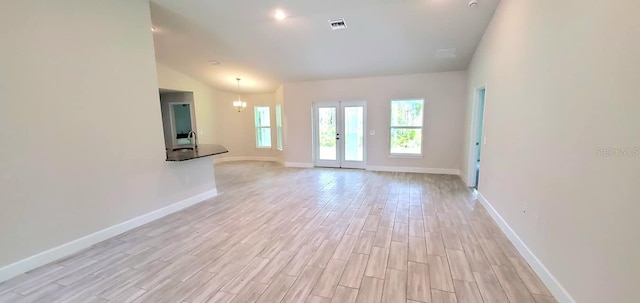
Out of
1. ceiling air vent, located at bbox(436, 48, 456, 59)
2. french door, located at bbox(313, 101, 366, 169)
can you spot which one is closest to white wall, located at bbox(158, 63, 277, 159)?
french door, located at bbox(313, 101, 366, 169)

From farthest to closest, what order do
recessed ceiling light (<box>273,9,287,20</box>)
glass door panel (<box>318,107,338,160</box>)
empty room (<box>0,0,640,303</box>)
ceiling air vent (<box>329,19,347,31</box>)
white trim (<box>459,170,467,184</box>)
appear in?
glass door panel (<box>318,107,338,160</box>) → white trim (<box>459,170,467,184</box>) → ceiling air vent (<box>329,19,347,31</box>) → recessed ceiling light (<box>273,9,287,20</box>) → empty room (<box>0,0,640,303</box>)

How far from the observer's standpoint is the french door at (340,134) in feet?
23.7

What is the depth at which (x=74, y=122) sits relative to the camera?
9.38 feet

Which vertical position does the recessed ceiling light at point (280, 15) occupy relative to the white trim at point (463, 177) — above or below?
above

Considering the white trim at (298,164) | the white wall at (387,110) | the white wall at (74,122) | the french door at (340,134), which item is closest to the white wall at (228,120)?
the white trim at (298,164)

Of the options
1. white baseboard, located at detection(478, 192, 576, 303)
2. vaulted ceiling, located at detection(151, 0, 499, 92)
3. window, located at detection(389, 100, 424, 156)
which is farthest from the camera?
window, located at detection(389, 100, 424, 156)

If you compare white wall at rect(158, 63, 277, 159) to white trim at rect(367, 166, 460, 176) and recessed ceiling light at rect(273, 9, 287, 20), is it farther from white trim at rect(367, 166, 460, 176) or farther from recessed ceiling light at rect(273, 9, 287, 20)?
recessed ceiling light at rect(273, 9, 287, 20)

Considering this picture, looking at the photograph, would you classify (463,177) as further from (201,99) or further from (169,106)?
(169,106)

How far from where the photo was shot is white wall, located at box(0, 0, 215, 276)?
2449 millimetres

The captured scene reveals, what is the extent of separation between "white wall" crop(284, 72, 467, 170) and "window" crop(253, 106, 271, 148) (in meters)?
1.33

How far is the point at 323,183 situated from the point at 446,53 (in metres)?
3.68

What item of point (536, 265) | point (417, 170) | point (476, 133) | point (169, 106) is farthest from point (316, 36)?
point (169, 106)

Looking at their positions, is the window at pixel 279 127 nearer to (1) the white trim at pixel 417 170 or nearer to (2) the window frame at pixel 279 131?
(2) the window frame at pixel 279 131

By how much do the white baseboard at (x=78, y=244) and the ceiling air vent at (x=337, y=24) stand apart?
377 centimetres
